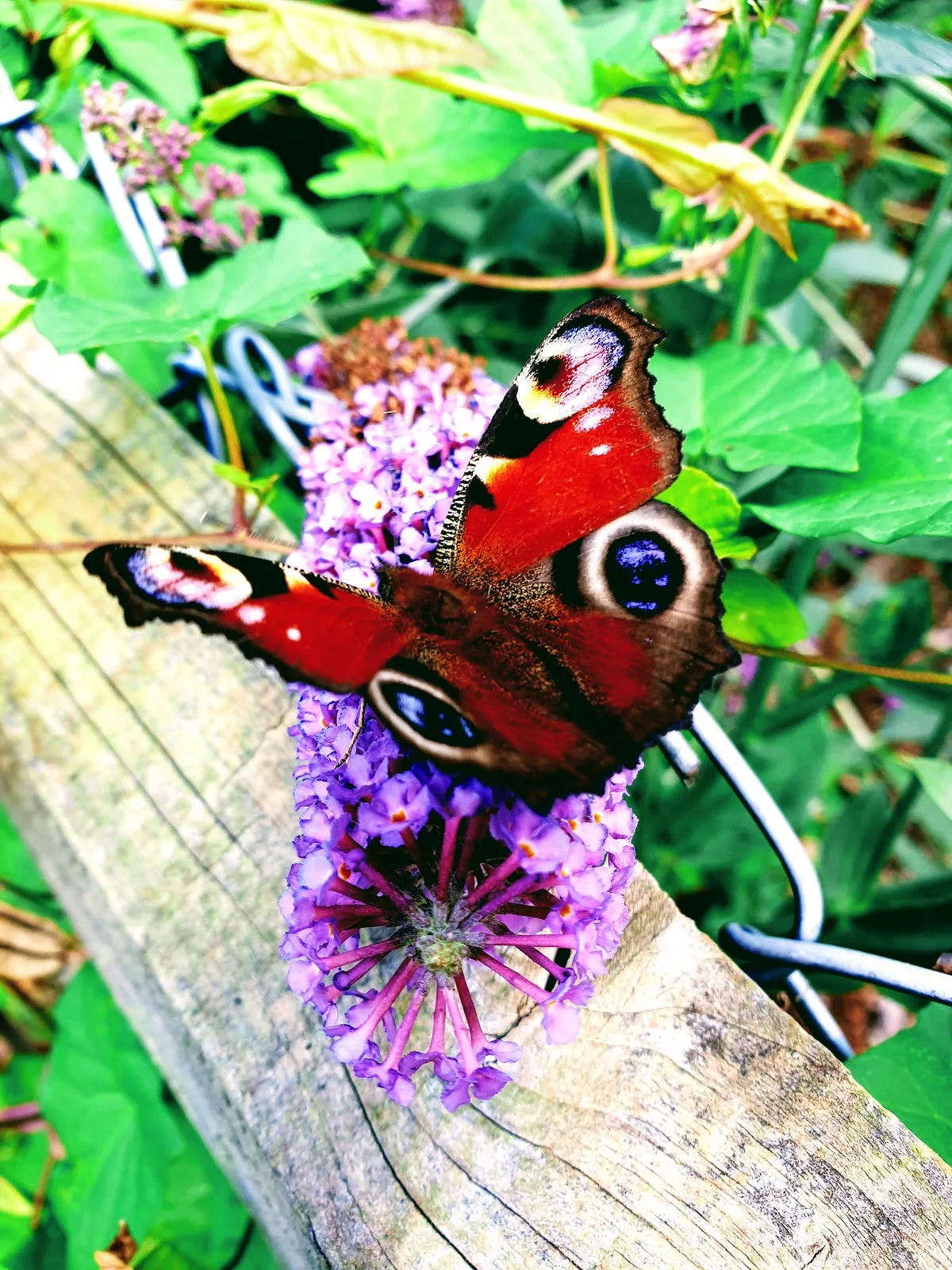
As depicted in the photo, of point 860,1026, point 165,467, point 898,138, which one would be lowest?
point 860,1026

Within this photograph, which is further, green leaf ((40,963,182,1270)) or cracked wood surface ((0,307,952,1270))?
green leaf ((40,963,182,1270))

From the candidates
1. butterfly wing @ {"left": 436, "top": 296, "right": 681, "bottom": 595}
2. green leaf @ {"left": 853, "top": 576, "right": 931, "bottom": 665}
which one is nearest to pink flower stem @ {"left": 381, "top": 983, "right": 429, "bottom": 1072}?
butterfly wing @ {"left": 436, "top": 296, "right": 681, "bottom": 595}

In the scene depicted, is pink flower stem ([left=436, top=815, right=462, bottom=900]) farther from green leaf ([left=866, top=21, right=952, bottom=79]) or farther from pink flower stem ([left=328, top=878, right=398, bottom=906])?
green leaf ([left=866, top=21, right=952, bottom=79])

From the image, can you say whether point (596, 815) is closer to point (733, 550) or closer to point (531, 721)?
point (531, 721)

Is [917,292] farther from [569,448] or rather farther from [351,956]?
[351,956]

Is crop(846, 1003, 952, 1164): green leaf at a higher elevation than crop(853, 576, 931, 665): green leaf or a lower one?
higher

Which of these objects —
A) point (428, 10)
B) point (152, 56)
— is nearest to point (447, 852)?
point (152, 56)

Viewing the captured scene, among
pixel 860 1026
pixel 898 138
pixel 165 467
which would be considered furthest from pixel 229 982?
pixel 898 138

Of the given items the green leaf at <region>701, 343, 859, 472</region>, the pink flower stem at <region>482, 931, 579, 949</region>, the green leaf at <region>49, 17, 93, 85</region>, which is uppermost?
the green leaf at <region>49, 17, 93, 85</region>

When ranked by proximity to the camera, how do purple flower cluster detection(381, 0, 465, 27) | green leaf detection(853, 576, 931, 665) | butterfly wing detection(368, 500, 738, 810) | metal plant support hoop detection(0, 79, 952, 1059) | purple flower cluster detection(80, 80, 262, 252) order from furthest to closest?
purple flower cluster detection(381, 0, 465, 27) < green leaf detection(853, 576, 931, 665) < purple flower cluster detection(80, 80, 262, 252) < metal plant support hoop detection(0, 79, 952, 1059) < butterfly wing detection(368, 500, 738, 810)
